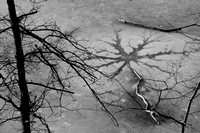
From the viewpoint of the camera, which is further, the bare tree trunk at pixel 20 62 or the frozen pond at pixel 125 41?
the frozen pond at pixel 125 41

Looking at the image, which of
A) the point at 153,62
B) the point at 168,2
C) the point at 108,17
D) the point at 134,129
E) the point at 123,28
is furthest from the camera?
the point at 168,2

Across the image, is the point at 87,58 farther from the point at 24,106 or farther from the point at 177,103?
the point at 24,106

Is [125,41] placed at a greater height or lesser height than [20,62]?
greater

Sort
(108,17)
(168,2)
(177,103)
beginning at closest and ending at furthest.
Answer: (177,103)
(108,17)
(168,2)

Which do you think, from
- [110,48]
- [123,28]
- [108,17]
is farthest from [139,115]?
[108,17]

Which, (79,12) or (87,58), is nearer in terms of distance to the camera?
(87,58)

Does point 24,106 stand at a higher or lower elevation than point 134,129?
higher

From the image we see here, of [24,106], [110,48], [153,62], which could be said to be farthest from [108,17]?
[24,106]

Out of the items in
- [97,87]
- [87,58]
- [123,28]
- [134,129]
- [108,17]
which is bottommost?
[134,129]

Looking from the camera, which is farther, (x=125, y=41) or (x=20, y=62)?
(x=125, y=41)

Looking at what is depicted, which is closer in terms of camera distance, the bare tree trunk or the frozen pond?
the bare tree trunk
